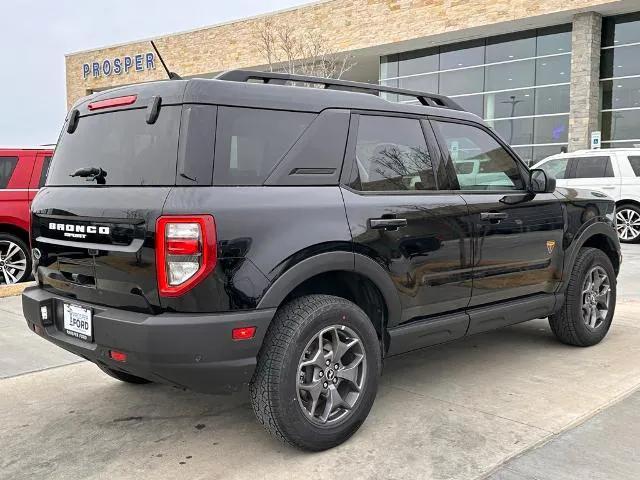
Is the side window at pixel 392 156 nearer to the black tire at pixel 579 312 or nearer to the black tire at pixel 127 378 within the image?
the black tire at pixel 579 312

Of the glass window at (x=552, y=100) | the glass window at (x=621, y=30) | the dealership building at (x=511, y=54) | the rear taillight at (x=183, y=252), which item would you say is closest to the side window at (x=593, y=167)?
the dealership building at (x=511, y=54)

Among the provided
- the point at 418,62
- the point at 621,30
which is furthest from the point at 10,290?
the point at 418,62

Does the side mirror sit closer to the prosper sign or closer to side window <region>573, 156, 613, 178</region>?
side window <region>573, 156, 613, 178</region>

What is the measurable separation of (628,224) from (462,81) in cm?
1203

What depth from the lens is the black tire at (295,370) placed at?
2.95 meters

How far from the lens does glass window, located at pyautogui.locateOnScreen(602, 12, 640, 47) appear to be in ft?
64.4

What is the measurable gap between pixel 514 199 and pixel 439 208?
2.72ft

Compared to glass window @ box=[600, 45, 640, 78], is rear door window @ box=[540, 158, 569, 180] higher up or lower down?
lower down

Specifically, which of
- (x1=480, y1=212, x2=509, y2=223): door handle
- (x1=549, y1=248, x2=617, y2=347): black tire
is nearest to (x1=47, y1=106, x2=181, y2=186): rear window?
(x1=480, y1=212, x2=509, y2=223): door handle

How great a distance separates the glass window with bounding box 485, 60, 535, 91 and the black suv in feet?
63.1

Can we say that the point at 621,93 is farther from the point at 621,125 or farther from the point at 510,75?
the point at 510,75

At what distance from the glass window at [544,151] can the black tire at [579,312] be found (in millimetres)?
16540

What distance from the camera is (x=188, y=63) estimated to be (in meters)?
30.7

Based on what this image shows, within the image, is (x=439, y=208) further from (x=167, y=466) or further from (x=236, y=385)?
(x=167, y=466)
